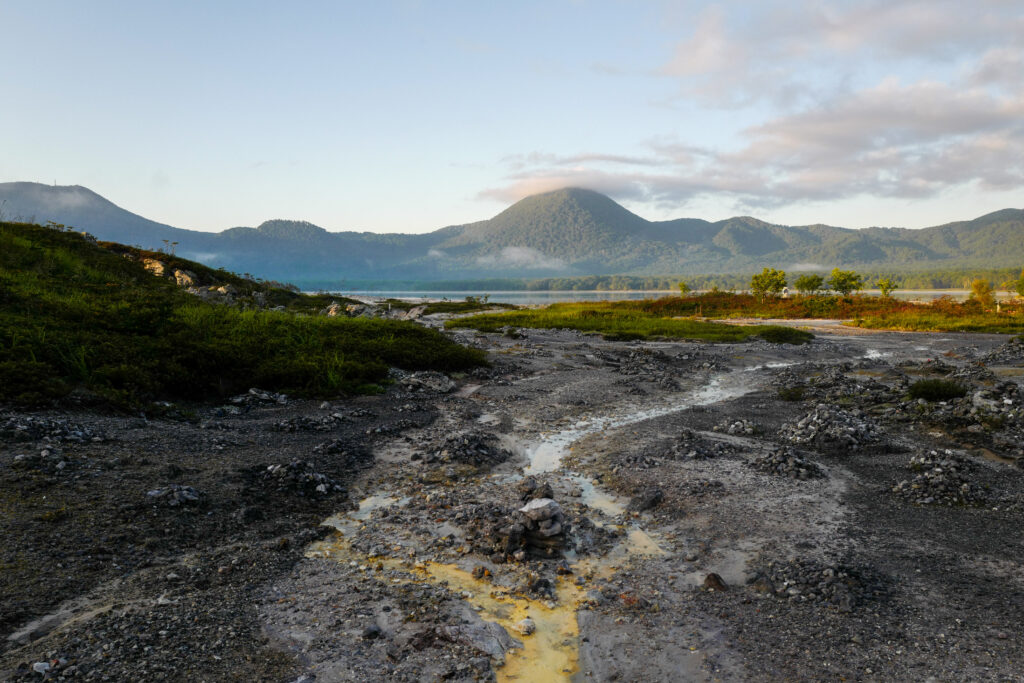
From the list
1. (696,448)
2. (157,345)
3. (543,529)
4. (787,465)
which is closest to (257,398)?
(157,345)

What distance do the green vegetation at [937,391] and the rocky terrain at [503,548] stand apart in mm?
2192

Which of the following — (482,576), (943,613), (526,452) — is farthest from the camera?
(526,452)

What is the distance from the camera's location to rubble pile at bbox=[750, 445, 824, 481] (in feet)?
42.4

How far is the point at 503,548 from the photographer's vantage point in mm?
9352

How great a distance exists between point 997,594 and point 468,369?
20.9 meters

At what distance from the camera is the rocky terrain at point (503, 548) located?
6594mm

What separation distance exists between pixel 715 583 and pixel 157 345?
731 inches

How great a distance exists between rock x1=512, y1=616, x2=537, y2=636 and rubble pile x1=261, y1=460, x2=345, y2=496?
18.8 ft

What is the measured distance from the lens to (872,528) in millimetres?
10133

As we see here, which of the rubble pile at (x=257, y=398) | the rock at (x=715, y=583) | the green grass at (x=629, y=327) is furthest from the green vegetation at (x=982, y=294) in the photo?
the rubble pile at (x=257, y=398)

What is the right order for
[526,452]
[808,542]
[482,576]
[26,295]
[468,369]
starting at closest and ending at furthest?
[482,576]
[808,542]
[526,452]
[26,295]
[468,369]

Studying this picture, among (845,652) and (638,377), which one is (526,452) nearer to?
(845,652)

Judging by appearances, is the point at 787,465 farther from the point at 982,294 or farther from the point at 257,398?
the point at 982,294

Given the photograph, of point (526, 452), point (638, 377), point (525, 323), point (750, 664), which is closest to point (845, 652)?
point (750, 664)
